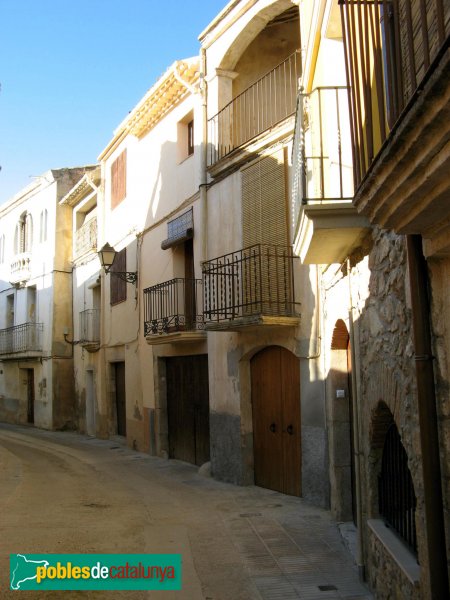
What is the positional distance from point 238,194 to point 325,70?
14.2ft

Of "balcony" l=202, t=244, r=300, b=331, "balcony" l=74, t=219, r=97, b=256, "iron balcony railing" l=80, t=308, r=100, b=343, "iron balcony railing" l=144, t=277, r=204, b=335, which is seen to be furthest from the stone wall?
"balcony" l=74, t=219, r=97, b=256

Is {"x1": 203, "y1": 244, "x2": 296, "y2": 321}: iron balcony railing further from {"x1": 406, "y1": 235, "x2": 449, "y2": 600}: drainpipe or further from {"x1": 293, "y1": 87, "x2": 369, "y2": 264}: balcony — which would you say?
{"x1": 406, "y1": 235, "x2": 449, "y2": 600}: drainpipe

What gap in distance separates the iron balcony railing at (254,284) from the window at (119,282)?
628 cm

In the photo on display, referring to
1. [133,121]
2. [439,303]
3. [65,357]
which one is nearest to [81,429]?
[65,357]

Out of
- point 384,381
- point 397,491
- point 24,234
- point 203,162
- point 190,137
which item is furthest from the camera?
point 24,234

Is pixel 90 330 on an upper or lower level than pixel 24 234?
lower

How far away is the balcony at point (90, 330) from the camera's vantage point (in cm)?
1950

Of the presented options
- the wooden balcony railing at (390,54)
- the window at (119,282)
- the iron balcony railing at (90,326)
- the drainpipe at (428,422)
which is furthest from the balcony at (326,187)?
the iron balcony railing at (90,326)

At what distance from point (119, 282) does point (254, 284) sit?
8.14m

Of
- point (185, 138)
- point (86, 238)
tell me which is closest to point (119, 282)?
point (86, 238)

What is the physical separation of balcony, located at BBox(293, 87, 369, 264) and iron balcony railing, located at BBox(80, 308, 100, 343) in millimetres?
13147

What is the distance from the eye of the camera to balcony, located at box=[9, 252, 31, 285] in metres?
25.4

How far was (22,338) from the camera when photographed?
82.1 feet

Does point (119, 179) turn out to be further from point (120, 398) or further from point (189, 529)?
point (189, 529)
